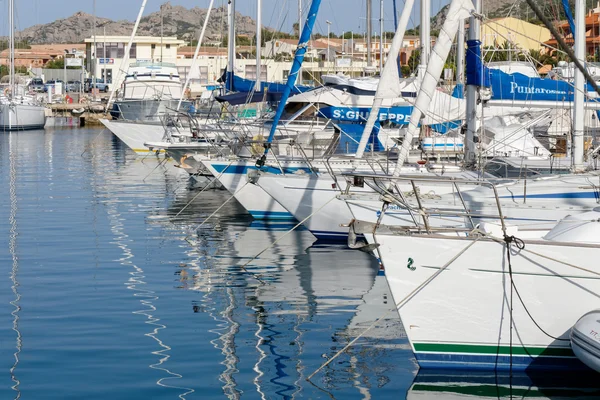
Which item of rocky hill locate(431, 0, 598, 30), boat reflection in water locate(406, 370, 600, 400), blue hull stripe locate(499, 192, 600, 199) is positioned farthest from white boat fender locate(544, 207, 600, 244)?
blue hull stripe locate(499, 192, 600, 199)

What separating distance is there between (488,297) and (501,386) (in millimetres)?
895

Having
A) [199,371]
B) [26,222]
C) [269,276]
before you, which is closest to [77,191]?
[26,222]

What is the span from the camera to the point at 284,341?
11.4 m

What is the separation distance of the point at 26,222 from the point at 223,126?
8.43m

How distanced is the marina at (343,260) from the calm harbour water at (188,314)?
40mm

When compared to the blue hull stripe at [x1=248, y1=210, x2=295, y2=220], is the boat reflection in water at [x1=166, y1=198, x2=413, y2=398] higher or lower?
lower

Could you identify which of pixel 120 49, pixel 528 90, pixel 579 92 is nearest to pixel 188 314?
pixel 579 92

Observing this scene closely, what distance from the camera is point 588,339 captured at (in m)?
9.06

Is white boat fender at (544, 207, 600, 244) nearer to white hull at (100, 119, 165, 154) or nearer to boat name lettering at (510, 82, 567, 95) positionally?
boat name lettering at (510, 82, 567, 95)

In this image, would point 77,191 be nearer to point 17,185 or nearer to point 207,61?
point 17,185

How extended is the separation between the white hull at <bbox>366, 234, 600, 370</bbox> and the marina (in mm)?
15

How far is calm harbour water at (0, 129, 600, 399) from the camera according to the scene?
9.82 metres

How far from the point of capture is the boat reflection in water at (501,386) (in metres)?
9.48

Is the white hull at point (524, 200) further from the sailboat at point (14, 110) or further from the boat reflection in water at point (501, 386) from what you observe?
the sailboat at point (14, 110)
